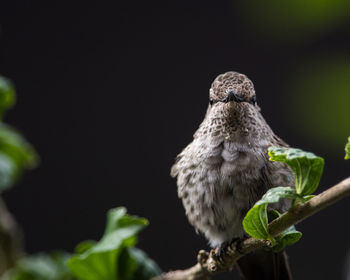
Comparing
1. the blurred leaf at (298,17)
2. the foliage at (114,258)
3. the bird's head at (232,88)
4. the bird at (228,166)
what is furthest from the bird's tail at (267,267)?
the blurred leaf at (298,17)

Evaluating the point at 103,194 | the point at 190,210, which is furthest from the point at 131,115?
the point at 190,210

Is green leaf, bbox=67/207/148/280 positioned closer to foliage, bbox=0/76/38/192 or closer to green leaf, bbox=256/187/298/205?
foliage, bbox=0/76/38/192

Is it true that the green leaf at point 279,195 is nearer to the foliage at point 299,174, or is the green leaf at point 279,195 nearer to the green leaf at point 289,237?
the foliage at point 299,174

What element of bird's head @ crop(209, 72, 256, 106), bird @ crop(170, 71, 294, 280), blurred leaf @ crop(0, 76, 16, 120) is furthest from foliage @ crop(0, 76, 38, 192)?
bird's head @ crop(209, 72, 256, 106)

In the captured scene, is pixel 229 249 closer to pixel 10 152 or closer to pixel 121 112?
pixel 10 152

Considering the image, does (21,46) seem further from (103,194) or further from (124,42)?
(103,194)

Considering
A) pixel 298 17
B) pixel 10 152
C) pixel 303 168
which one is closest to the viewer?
pixel 298 17

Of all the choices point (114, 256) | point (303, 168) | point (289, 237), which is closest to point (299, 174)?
point (303, 168)
